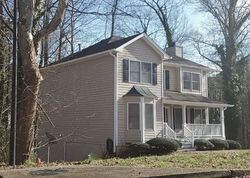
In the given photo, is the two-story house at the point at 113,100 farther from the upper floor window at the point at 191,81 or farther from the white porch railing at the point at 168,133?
the upper floor window at the point at 191,81

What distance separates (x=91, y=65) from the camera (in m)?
29.3

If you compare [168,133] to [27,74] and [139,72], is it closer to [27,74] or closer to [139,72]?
[139,72]

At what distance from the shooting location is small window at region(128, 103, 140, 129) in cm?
2789

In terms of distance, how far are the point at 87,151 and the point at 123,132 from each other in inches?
123

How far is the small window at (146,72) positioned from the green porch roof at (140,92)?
63 cm

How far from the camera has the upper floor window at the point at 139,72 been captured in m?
28.1

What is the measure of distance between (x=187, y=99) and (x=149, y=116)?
220 inches

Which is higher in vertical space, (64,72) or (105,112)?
(64,72)

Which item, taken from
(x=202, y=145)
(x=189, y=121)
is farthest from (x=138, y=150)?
(x=189, y=121)

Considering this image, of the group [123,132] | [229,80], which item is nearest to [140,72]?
[123,132]

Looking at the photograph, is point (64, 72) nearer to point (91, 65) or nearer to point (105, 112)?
point (91, 65)

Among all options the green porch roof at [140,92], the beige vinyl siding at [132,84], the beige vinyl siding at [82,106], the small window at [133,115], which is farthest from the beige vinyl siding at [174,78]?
the beige vinyl siding at [82,106]

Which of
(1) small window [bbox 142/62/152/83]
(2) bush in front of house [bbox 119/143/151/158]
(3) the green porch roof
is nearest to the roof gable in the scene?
(1) small window [bbox 142/62/152/83]

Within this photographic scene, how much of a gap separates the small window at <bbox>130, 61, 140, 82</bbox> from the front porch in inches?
155
